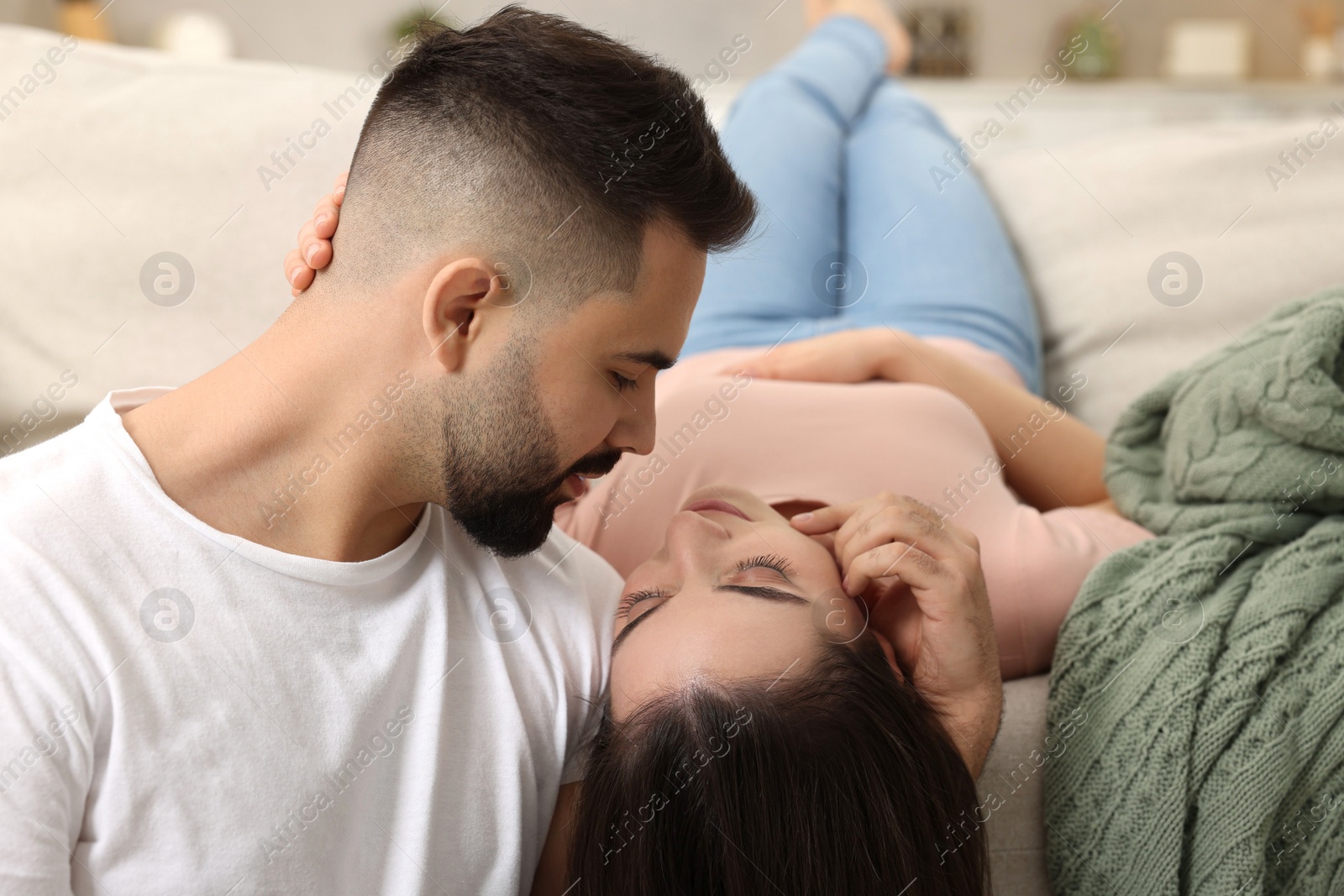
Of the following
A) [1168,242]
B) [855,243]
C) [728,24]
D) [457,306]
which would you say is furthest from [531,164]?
[728,24]

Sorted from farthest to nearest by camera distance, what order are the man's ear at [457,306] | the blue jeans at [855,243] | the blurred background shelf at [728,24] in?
the blurred background shelf at [728,24], the blue jeans at [855,243], the man's ear at [457,306]

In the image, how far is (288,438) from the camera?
0.78m

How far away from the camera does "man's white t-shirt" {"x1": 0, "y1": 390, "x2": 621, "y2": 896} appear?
0.66 meters

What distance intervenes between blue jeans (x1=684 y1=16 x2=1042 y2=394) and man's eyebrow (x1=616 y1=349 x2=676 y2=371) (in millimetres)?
608

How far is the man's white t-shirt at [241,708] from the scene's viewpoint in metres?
0.66

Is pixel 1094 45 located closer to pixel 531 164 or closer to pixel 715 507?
pixel 715 507

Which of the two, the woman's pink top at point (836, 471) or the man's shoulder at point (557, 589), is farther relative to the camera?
the woman's pink top at point (836, 471)

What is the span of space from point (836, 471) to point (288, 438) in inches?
24.3

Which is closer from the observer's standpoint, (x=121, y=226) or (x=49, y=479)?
(x=49, y=479)

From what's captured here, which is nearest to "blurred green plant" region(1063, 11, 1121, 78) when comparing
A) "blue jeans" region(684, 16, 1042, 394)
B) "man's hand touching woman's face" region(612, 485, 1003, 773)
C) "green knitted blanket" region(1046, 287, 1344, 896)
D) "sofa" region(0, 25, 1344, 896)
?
"blue jeans" region(684, 16, 1042, 394)

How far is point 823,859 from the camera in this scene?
2.52 feet

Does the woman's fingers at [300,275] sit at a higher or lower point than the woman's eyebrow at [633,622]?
higher

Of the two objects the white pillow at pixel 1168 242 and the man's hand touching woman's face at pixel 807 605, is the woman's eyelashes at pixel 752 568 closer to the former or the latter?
the man's hand touching woman's face at pixel 807 605

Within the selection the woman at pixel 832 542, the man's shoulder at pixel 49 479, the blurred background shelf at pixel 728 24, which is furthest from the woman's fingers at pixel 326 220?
the blurred background shelf at pixel 728 24
